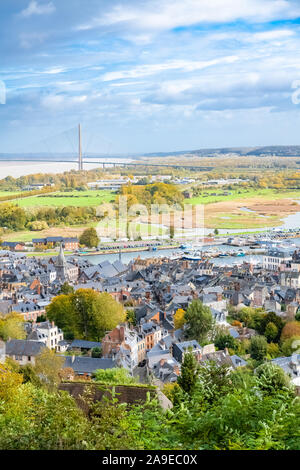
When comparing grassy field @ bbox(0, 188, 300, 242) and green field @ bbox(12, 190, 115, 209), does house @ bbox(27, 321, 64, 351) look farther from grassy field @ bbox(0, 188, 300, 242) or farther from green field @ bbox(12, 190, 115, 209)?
green field @ bbox(12, 190, 115, 209)

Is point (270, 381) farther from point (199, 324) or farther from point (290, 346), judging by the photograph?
point (199, 324)

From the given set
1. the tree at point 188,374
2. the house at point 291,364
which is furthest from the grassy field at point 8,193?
the tree at point 188,374

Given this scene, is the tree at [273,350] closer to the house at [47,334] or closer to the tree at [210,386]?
the house at [47,334]

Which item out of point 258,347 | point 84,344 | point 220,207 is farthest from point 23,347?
point 220,207

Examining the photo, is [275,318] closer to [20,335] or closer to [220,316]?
[220,316]

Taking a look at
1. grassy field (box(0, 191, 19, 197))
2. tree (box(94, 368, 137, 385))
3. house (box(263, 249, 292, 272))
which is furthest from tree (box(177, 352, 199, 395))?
grassy field (box(0, 191, 19, 197))
